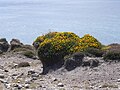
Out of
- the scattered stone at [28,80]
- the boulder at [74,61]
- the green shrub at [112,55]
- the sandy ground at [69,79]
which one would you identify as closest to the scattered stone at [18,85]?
the sandy ground at [69,79]

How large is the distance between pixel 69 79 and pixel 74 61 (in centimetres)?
213

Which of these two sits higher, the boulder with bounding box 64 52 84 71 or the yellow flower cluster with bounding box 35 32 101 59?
the yellow flower cluster with bounding box 35 32 101 59

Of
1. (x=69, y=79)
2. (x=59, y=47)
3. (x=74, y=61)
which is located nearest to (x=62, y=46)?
(x=59, y=47)

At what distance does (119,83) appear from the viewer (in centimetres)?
1719

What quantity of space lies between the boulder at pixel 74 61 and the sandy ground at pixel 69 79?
35 centimetres

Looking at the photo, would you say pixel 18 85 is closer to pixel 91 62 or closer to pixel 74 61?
pixel 74 61

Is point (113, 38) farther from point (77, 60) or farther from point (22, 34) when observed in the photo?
point (77, 60)

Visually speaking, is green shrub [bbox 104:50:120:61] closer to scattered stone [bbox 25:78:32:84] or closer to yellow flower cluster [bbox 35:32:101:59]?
yellow flower cluster [bbox 35:32:101:59]

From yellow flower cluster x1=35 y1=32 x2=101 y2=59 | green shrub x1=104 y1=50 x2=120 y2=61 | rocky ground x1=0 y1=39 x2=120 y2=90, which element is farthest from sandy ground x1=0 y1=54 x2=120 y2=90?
yellow flower cluster x1=35 y1=32 x2=101 y2=59

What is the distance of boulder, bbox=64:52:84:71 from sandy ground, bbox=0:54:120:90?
1.16ft

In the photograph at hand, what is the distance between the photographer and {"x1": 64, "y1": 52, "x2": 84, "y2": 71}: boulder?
2111 centimetres

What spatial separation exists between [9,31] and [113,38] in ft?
89.9

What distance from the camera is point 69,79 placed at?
63.4 ft

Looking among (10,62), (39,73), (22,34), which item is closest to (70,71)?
(39,73)
